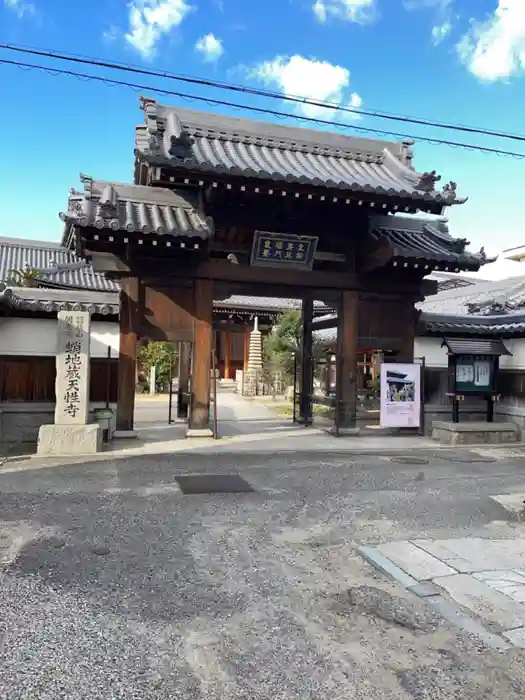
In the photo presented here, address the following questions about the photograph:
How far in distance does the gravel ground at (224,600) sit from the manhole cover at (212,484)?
0.26 m

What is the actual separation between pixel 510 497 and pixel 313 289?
7006 millimetres

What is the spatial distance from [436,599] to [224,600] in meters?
1.63

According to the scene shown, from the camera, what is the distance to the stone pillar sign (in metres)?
10.1

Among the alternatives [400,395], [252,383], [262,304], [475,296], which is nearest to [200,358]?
[400,395]

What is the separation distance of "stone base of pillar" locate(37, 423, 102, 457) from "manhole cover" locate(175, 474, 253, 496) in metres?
2.68

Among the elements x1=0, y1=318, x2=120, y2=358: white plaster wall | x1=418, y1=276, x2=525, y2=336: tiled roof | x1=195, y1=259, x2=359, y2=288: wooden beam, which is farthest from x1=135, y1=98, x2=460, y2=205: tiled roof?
x1=0, y1=318, x2=120, y2=358: white plaster wall

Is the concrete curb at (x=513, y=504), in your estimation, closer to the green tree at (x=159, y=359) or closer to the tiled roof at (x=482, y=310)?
the tiled roof at (x=482, y=310)

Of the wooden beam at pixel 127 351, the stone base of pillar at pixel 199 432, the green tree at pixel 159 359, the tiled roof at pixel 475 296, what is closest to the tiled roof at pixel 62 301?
the wooden beam at pixel 127 351

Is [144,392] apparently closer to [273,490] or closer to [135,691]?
[273,490]

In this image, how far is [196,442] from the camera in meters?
11.8

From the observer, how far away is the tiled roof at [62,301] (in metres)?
11.3

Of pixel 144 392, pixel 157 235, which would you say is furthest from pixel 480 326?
pixel 144 392

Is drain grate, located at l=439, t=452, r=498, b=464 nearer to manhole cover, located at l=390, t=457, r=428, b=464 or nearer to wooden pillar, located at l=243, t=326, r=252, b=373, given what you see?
manhole cover, located at l=390, t=457, r=428, b=464

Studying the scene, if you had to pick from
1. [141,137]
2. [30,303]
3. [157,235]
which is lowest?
[30,303]
